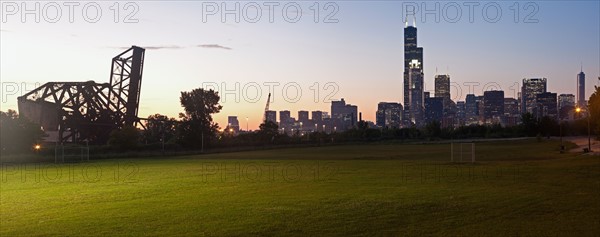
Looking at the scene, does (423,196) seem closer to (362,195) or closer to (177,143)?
(362,195)

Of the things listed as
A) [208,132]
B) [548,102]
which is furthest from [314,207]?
[548,102]

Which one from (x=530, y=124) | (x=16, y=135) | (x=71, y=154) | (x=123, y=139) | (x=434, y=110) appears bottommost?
(x=71, y=154)

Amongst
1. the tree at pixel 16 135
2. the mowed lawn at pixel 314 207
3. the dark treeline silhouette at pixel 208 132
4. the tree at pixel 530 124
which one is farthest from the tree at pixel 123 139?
the tree at pixel 530 124

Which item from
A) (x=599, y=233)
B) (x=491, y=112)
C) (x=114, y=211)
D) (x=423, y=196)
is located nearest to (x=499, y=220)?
(x=599, y=233)

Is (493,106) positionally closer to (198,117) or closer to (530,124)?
(530,124)

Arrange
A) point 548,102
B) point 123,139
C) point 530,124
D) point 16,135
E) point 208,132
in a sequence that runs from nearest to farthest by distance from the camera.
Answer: point 16,135, point 123,139, point 208,132, point 530,124, point 548,102

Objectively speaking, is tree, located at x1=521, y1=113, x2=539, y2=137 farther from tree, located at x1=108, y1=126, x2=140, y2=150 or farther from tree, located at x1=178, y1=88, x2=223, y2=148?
tree, located at x1=108, y1=126, x2=140, y2=150
